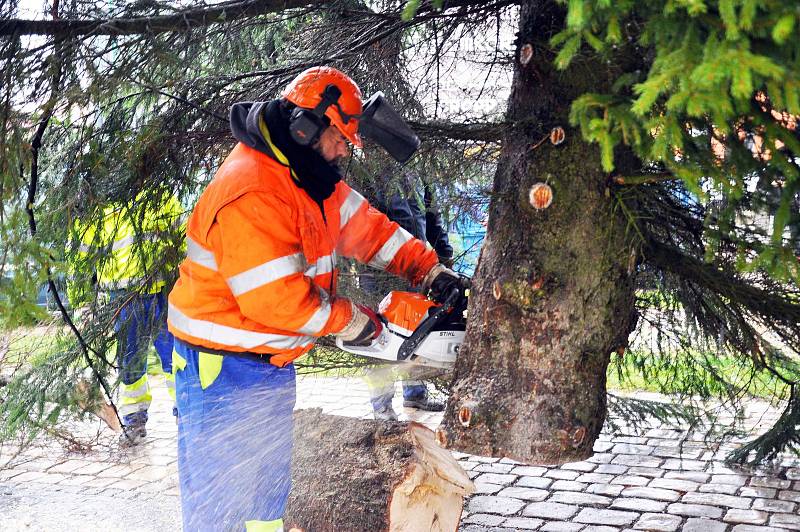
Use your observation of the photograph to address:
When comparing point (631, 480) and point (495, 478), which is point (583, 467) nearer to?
point (631, 480)

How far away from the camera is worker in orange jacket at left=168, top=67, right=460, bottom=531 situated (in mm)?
3207

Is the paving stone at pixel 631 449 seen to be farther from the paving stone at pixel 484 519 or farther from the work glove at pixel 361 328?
the work glove at pixel 361 328

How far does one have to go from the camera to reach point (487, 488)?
510 centimetres

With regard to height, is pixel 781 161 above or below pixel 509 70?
below

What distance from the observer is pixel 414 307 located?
3.38 metres

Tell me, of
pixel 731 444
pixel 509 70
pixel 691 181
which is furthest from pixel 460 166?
pixel 731 444

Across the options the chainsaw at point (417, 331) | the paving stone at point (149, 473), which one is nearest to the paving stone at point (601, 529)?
the chainsaw at point (417, 331)

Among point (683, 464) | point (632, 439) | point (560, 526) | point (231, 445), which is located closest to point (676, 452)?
point (683, 464)

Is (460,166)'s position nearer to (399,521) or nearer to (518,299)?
(518,299)

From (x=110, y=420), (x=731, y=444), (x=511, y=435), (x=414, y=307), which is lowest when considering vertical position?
(x=731, y=444)

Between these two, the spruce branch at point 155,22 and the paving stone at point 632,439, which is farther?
the paving stone at point 632,439

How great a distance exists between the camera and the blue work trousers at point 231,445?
11.3 feet

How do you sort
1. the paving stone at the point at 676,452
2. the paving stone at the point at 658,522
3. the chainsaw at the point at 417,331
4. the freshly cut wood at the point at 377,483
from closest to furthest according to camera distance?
the chainsaw at the point at 417,331 → the freshly cut wood at the point at 377,483 → the paving stone at the point at 658,522 → the paving stone at the point at 676,452

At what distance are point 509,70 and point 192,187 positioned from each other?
1.85m
